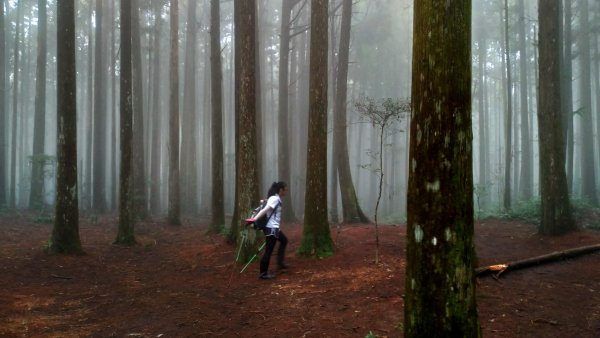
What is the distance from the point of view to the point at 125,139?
12367 mm

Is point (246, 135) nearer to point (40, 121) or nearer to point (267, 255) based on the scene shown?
point (267, 255)

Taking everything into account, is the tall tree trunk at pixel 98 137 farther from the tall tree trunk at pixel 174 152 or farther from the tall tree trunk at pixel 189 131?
the tall tree trunk at pixel 174 152

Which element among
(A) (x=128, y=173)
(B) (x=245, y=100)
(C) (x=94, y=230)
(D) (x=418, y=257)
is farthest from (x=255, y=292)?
(C) (x=94, y=230)

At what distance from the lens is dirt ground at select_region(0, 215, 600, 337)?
577 cm

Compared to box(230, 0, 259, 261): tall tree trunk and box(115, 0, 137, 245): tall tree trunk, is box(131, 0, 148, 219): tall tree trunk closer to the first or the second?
box(115, 0, 137, 245): tall tree trunk

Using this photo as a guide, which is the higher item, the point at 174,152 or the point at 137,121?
the point at 137,121

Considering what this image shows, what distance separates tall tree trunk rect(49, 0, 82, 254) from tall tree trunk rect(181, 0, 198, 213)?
43.1 ft

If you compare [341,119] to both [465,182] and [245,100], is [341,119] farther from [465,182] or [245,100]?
[465,182]

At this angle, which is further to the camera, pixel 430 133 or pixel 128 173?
pixel 128 173

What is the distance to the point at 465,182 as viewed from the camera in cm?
322

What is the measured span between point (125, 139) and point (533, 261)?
10.9m

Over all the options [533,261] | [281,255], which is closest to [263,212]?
[281,255]

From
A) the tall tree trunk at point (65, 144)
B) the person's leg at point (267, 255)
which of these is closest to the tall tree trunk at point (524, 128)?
the person's leg at point (267, 255)

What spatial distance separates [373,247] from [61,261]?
7658 millimetres
